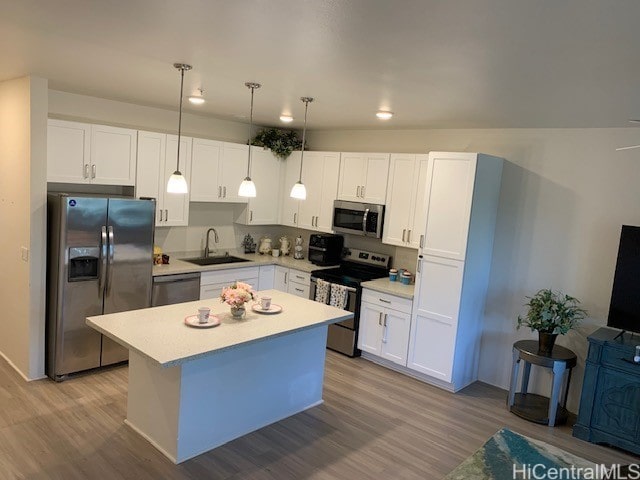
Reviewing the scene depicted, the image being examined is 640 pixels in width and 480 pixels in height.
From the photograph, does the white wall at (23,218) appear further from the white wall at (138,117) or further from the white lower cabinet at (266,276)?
the white lower cabinet at (266,276)

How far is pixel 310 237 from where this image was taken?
20.4 feet

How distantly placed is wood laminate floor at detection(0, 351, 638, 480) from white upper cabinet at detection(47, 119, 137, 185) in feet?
6.13

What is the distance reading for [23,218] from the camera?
4.27 metres

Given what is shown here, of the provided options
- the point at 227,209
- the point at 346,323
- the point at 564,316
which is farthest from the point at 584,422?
the point at 227,209

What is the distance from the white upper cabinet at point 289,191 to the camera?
20.9 ft

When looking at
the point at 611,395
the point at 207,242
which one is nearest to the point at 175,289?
the point at 207,242

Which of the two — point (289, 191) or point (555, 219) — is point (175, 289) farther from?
point (555, 219)

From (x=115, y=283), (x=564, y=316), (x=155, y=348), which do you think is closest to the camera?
(x=155, y=348)

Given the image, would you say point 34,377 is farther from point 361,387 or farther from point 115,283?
point 361,387

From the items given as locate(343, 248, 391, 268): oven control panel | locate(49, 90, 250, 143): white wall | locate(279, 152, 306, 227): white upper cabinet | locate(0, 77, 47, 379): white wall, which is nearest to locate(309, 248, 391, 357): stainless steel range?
locate(343, 248, 391, 268): oven control panel

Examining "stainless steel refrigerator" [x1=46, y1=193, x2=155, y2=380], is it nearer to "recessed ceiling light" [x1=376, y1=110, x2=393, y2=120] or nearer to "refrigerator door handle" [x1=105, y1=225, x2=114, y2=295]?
"refrigerator door handle" [x1=105, y1=225, x2=114, y2=295]

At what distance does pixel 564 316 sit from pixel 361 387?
6.37 feet

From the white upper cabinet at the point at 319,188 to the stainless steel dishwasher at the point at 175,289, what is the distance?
1.67 meters

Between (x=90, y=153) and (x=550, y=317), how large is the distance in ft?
14.5
